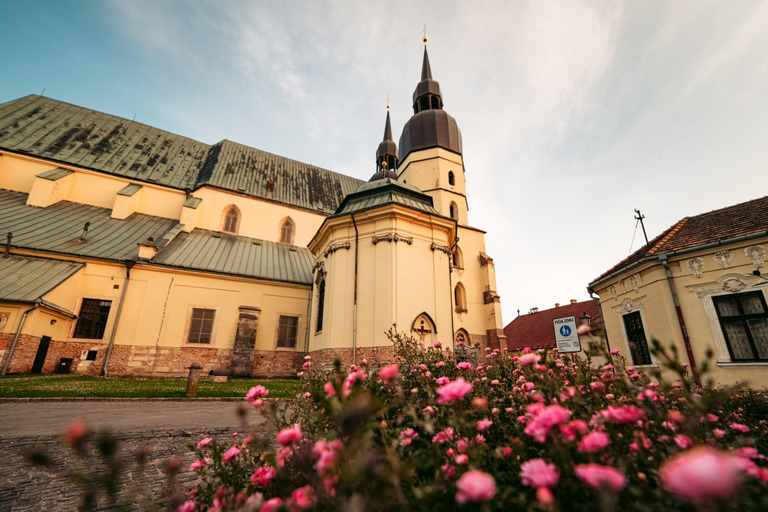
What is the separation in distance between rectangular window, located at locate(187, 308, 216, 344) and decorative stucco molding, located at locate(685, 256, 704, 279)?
18.9 m

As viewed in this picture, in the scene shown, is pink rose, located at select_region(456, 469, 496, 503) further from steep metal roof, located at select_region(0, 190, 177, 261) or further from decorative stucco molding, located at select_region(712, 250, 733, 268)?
steep metal roof, located at select_region(0, 190, 177, 261)

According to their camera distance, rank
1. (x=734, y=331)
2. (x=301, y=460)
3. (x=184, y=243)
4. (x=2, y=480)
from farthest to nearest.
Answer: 1. (x=184, y=243)
2. (x=734, y=331)
3. (x=2, y=480)
4. (x=301, y=460)

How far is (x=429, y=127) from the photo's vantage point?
904 inches

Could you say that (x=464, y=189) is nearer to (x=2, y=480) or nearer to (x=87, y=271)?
(x=87, y=271)

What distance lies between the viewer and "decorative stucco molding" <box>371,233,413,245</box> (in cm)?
1331

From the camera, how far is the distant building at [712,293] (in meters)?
8.56

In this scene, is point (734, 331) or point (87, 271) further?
point (87, 271)

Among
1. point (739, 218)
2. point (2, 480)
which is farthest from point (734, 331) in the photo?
point (2, 480)

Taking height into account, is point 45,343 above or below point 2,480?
above

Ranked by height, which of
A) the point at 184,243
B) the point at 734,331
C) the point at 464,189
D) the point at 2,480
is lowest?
the point at 2,480

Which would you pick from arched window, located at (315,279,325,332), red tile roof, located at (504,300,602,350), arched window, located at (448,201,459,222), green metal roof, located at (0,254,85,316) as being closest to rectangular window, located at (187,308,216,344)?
green metal roof, located at (0,254,85,316)

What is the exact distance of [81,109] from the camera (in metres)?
22.6

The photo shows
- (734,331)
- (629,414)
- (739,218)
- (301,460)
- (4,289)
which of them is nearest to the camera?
(629,414)

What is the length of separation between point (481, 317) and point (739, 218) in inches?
481
